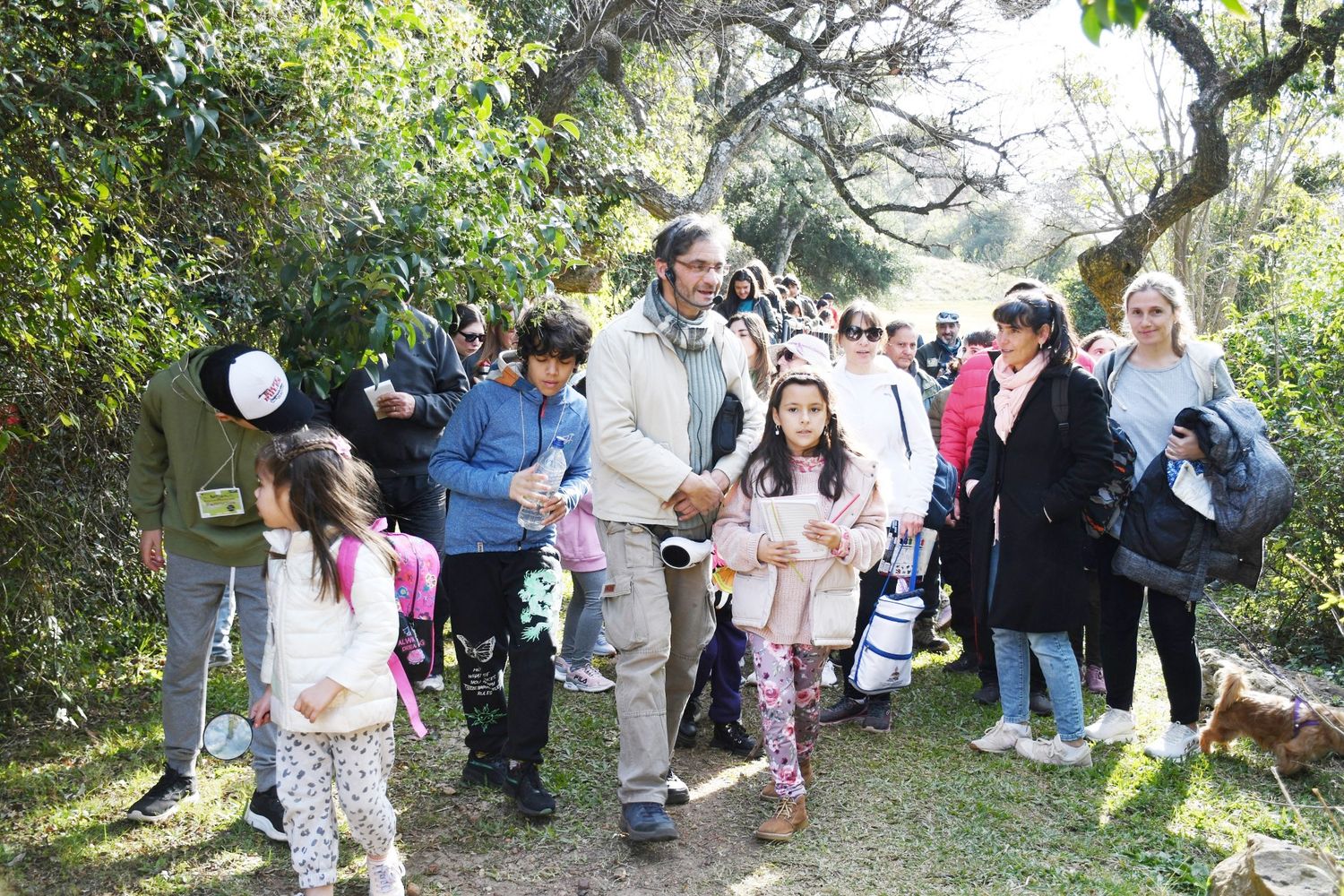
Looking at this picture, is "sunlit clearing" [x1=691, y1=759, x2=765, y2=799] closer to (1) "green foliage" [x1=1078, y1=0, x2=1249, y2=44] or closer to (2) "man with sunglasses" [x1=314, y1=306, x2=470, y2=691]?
(2) "man with sunglasses" [x1=314, y1=306, x2=470, y2=691]

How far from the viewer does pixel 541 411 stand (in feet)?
14.4

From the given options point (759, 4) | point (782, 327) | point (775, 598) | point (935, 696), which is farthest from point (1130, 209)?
point (775, 598)

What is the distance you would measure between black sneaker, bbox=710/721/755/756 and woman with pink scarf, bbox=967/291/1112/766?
1253mm

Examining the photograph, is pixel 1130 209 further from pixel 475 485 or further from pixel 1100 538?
pixel 475 485

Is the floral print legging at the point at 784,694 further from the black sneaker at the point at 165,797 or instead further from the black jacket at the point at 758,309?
the black jacket at the point at 758,309

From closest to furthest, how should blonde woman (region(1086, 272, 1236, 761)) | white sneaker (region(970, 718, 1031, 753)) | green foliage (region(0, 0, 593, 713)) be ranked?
green foliage (region(0, 0, 593, 713)) < blonde woman (region(1086, 272, 1236, 761)) < white sneaker (region(970, 718, 1031, 753))

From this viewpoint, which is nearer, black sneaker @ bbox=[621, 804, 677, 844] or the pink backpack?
the pink backpack

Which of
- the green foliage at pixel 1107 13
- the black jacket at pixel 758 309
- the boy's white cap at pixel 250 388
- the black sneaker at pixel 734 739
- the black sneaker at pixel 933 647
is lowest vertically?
the black sneaker at pixel 933 647

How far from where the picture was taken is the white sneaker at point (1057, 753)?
4.83 metres

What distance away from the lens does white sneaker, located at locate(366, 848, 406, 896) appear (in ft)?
11.2

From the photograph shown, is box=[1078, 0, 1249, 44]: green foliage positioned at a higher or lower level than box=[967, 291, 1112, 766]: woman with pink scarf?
higher

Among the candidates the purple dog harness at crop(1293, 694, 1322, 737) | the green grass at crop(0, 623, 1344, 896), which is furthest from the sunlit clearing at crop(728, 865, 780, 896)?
the purple dog harness at crop(1293, 694, 1322, 737)

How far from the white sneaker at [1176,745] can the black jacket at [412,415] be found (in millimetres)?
3720

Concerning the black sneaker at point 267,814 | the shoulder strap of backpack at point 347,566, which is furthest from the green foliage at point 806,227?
the shoulder strap of backpack at point 347,566
